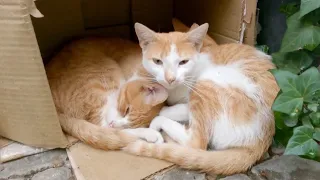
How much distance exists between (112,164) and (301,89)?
2.33 ft

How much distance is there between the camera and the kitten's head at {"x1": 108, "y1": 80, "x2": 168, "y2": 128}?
1.34 meters

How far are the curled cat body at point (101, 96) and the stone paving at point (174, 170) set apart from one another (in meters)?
0.13

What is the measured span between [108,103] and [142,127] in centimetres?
18

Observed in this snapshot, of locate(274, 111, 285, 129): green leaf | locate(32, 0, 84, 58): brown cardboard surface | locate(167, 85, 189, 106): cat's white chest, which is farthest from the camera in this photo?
locate(32, 0, 84, 58): brown cardboard surface

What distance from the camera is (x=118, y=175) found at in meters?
1.19

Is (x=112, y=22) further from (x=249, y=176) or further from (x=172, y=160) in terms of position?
(x=249, y=176)

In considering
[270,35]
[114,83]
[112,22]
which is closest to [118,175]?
[114,83]

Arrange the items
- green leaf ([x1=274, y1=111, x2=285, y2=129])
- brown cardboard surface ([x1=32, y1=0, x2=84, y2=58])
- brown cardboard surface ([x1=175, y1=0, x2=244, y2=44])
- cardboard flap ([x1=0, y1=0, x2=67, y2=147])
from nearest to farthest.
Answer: cardboard flap ([x1=0, y1=0, x2=67, y2=147]), green leaf ([x1=274, y1=111, x2=285, y2=129]), brown cardboard surface ([x1=175, y1=0, x2=244, y2=44]), brown cardboard surface ([x1=32, y1=0, x2=84, y2=58])

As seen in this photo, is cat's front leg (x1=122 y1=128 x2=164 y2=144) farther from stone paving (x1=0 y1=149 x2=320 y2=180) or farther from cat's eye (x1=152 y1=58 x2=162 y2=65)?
cat's eye (x1=152 y1=58 x2=162 y2=65)

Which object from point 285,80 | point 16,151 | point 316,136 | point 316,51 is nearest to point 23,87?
point 16,151

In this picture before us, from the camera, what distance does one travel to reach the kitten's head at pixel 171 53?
4.10 ft

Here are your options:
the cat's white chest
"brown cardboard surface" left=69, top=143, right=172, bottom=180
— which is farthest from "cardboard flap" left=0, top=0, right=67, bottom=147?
the cat's white chest

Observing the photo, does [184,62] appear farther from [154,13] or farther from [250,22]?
[154,13]

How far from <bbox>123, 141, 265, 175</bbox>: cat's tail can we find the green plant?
0.49 ft
